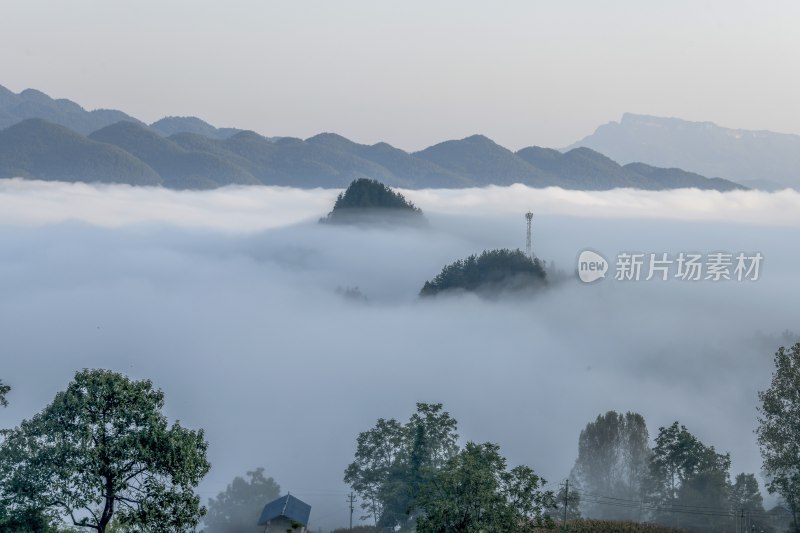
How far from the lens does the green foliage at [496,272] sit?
562ft

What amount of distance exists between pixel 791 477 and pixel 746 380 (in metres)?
107

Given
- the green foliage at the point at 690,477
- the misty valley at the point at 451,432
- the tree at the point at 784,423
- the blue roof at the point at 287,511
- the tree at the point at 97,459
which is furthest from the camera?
the blue roof at the point at 287,511

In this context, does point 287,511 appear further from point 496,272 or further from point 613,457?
point 496,272

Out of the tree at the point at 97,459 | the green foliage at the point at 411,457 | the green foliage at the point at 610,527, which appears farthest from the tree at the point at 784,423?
the tree at the point at 97,459

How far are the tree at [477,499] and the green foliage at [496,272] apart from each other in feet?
435

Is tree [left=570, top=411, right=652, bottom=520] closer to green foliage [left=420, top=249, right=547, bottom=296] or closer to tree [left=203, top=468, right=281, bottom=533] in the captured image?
tree [left=203, top=468, right=281, bottom=533]

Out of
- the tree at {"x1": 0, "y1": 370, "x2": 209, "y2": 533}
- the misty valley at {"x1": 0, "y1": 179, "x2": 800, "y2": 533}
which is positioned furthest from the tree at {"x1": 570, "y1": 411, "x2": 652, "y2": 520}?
the tree at {"x1": 0, "y1": 370, "x2": 209, "y2": 533}

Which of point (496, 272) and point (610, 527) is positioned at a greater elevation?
point (496, 272)

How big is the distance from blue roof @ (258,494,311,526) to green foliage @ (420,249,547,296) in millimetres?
100867

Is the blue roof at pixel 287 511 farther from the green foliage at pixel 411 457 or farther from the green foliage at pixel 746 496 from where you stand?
the green foliage at pixel 746 496

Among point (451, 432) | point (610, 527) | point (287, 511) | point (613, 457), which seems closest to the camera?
point (610, 527)

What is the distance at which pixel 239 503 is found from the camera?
9875 cm

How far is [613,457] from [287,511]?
1407 inches

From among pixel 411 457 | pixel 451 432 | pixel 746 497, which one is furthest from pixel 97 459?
pixel 746 497
